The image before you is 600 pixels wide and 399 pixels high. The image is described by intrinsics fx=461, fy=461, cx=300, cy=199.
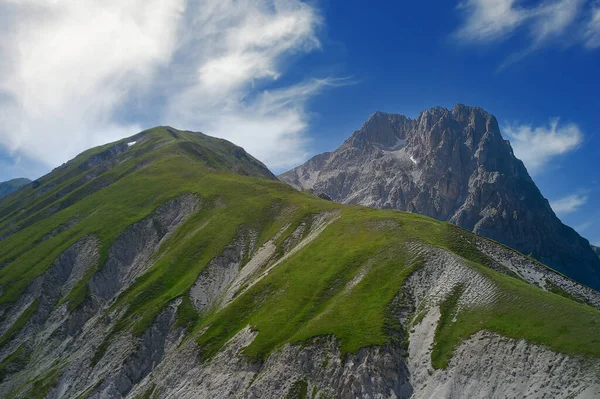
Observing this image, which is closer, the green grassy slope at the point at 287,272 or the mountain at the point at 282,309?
the mountain at the point at 282,309

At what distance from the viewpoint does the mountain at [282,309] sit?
183 feet

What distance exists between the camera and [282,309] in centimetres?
7944

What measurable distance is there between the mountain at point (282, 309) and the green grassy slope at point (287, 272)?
1.23 ft

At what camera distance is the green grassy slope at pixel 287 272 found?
194 ft

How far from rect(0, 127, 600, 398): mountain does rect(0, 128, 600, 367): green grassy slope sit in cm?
38

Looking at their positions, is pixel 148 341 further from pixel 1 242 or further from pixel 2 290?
pixel 1 242

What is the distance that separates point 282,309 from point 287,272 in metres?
12.8

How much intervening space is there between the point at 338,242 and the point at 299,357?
113 ft

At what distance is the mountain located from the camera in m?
55.8

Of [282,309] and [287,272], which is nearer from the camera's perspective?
[282,309]

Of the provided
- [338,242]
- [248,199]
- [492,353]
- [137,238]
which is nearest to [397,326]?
[492,353]

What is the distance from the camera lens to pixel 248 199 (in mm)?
144875

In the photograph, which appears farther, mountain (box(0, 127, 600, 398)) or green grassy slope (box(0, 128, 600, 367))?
green grassy slope (box(0, 128, 600, 367))

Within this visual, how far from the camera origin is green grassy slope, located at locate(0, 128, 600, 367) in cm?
5922
